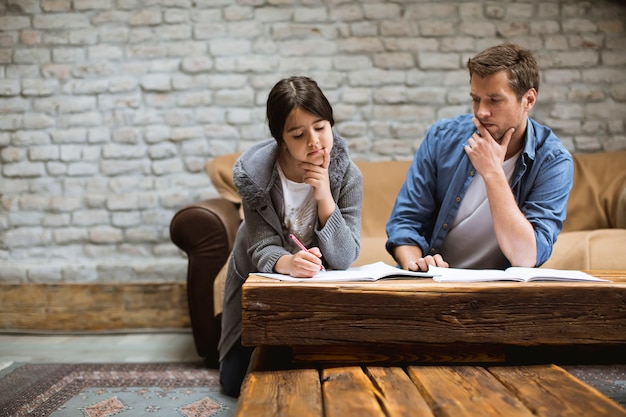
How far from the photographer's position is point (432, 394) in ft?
3.69

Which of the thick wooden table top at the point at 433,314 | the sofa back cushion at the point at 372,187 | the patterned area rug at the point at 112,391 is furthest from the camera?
the sofa back cushion at the point at 372,187

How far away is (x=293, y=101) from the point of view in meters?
1.69

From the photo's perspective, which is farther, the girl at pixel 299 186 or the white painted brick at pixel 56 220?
the white painted brick at pixel 56 220

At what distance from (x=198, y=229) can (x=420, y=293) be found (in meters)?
1.69

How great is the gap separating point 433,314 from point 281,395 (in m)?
0.38

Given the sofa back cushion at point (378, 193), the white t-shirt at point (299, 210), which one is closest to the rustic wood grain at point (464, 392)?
the white t-shirt at point (299, 210)

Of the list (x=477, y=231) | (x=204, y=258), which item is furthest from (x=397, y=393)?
(x=204, y=258)

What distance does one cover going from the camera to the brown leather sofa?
2.71m

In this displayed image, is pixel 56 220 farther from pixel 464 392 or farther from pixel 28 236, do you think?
pixel 464 392

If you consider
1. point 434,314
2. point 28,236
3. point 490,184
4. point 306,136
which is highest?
point 306,136

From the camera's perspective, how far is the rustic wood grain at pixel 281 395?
1.05m

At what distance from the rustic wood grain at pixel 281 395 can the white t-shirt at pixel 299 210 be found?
2.02 feet

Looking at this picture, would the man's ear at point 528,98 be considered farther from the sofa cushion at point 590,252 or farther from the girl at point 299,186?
the sofa cushion at point 590,252

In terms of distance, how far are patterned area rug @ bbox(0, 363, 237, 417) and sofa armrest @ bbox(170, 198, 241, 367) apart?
0.47 feet
